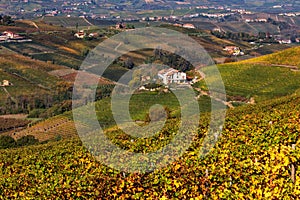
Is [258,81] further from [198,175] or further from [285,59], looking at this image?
[198,175]

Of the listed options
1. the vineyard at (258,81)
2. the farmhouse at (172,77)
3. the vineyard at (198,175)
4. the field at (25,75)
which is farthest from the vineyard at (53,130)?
the vineyard at (198,175)

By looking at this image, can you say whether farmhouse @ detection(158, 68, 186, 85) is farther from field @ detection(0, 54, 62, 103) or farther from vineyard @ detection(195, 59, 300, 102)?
field @ detection(0, 54, 62, 103)

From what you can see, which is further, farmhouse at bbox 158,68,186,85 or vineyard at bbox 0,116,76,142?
farmhouse at bbox 158,68,186,85

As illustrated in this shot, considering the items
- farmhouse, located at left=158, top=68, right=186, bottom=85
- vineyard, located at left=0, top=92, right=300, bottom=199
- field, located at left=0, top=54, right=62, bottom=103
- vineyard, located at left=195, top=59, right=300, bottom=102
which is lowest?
field, located at left=0, top=54, right=62, bottom=103

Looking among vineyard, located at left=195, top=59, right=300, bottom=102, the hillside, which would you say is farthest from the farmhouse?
the hillside

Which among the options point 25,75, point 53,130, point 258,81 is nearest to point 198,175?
point 53,130

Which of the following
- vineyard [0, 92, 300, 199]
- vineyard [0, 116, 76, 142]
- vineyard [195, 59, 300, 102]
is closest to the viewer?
vineyard [0, 92, 300, 199]

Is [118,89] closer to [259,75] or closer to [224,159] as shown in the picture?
[259,75]

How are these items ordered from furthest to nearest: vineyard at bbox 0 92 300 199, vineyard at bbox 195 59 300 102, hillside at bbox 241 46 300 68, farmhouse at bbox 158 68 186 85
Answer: farmhouse at bbox 158 68 186 85 < hillside at bbox 241 46 300 68 < vineyard at bbox 195 59 300 102 < vineyard at bbox 0 92 300 199

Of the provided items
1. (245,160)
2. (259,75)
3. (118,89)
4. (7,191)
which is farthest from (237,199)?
(118,89)
